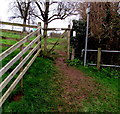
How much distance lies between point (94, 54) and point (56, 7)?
1188 cm

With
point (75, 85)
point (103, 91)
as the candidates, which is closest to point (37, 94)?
point (75, 85)

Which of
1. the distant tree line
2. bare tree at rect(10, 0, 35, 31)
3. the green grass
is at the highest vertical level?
bare tree at rect(10, 0, 35, 31)

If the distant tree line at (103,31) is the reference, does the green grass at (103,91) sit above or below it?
below

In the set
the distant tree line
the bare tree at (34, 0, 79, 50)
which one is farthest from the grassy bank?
the bare tree at (34, 0, 79, 50)

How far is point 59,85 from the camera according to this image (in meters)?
4.42

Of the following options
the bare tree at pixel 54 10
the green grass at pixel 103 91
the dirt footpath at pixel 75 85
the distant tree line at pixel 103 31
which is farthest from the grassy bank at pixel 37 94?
the bare tree at pixel 54 10

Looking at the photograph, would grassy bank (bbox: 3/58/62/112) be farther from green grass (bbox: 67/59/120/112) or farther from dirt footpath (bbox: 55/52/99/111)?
green grass (bbox: 67/59/120/112)

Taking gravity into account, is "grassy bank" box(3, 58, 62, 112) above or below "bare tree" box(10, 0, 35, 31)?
below

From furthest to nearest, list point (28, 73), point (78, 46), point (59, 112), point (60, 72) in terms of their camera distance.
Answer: point (78, 46)
point (60, 72)
point (28, 73)
point (59, 112)

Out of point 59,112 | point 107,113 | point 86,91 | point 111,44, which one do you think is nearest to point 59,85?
point 86,91

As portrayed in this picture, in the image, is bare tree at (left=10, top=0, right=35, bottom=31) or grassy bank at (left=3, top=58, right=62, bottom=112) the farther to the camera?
bare tree at (left=10, top=0, right=35, bottom=31)

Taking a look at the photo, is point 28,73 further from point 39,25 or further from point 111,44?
point 111,44

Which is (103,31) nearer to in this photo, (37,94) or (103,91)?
(103,91)

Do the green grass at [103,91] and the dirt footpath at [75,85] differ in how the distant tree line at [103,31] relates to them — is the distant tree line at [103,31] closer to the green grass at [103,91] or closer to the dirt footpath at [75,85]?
the green grass at [103,91]
